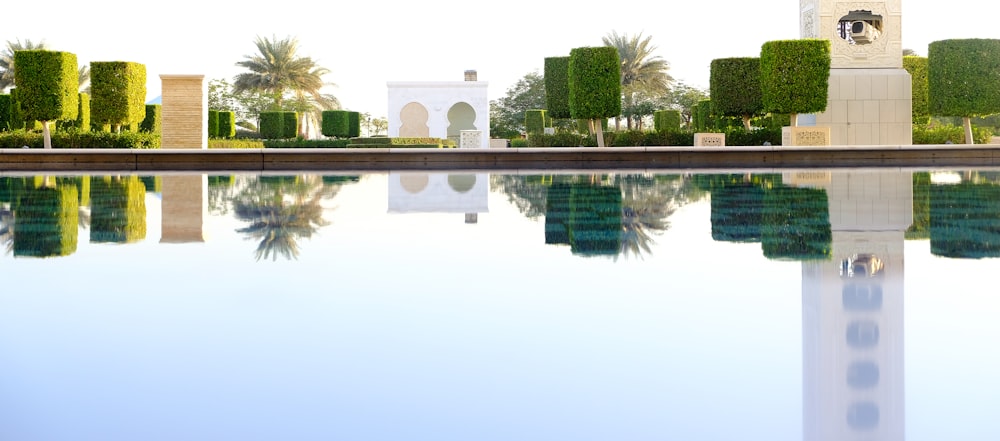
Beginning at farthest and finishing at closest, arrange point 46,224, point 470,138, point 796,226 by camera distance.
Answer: point 470,138 < point 46,224 < point 796,226

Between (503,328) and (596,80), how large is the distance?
18.6 metres

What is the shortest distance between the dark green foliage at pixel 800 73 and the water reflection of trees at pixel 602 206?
832 cm

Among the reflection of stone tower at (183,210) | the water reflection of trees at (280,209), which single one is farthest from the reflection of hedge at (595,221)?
the reflection of stone tower at (183,210)

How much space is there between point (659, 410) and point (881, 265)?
2.47 metres

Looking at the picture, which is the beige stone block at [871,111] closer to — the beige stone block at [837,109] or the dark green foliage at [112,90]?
the beige stone block at [837,109]

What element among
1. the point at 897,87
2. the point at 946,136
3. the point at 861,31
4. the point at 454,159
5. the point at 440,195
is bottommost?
the point at 440,195

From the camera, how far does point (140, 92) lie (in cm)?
2286

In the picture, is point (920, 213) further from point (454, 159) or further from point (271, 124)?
point (271, 124)

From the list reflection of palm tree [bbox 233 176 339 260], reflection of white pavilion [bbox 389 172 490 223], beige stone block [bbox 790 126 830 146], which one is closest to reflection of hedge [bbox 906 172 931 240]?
reflection of white pavilion [bbox 389 172 490 223]

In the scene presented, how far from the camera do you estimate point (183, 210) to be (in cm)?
748

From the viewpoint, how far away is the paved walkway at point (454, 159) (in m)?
15.9

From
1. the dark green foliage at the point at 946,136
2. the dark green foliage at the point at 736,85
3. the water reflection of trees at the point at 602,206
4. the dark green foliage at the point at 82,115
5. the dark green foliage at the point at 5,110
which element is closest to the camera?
the water reflection of trees at the point at 602,206

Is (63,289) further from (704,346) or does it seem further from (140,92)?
(140,92)

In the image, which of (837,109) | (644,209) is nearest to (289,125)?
(837,109)
